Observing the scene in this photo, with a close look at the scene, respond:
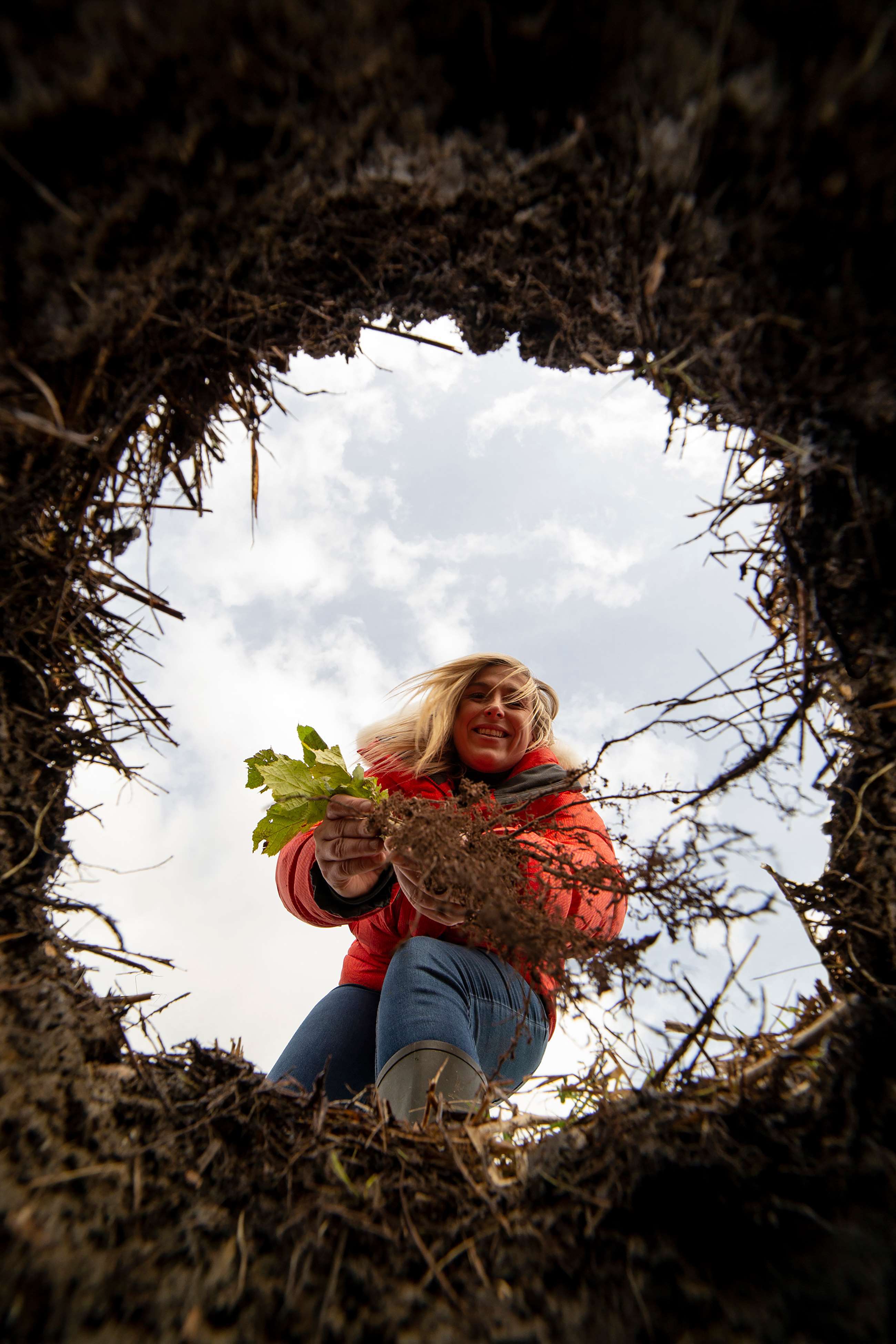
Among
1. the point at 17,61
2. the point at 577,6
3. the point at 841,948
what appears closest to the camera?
the point at 17,61

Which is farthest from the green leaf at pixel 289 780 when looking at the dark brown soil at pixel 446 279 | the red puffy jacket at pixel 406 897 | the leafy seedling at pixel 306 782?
the dark brown soil at pixel 446 279

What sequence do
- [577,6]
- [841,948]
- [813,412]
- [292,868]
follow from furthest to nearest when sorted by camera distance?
[292,868] < [841,948] < [813,412] < [577,6]

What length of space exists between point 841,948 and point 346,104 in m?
2.11

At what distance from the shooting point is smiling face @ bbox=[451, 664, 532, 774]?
298cm

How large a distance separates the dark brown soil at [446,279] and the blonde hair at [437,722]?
163 centimetres

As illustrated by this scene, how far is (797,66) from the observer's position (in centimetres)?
94

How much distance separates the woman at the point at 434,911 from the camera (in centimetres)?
202

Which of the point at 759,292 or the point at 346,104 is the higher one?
the point at 346,104

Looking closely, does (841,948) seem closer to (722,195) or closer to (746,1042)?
(746,1042)

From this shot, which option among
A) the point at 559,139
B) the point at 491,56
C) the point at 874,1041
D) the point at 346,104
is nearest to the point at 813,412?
the point at 559,139

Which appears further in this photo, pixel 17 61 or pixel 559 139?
pixel 559 139

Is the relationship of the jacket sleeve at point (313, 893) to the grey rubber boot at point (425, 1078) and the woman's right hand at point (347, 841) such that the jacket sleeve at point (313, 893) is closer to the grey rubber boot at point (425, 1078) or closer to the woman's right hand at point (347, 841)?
the woman's right hand at point (347, 841)

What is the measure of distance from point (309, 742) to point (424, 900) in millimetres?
707

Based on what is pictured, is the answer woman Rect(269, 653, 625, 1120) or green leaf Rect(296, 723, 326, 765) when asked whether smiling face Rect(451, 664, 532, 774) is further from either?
green leaf Rect(296, 723, 326, 765)
